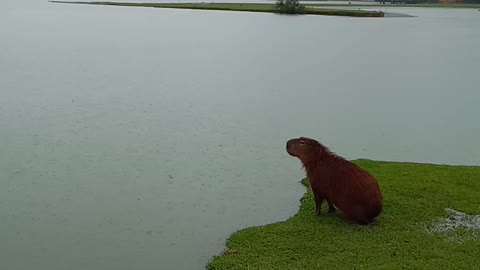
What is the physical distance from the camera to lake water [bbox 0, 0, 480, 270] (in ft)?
21.6

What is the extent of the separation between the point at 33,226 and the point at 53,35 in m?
25.4

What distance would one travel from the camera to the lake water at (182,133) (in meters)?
6.59

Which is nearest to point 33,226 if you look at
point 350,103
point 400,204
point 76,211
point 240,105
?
point 76,211

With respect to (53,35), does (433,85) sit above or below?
below

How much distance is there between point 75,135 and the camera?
35.2 feet

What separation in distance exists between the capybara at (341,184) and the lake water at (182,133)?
34.2 inches

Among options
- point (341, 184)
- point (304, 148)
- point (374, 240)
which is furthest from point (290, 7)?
point (374, 240)

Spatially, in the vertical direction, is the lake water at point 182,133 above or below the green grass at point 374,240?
above

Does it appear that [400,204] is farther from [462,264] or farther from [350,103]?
[350,103]

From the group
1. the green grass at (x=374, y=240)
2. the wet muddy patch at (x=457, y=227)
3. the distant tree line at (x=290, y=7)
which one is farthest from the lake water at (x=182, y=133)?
the distant tree line at (x=290, y=7)

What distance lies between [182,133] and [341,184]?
5.55 metres

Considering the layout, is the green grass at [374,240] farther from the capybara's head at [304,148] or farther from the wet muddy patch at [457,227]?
the capybara's head at [304,148]

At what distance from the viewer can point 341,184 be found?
6.04m

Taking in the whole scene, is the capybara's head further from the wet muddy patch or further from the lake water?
the wet muddy patch
